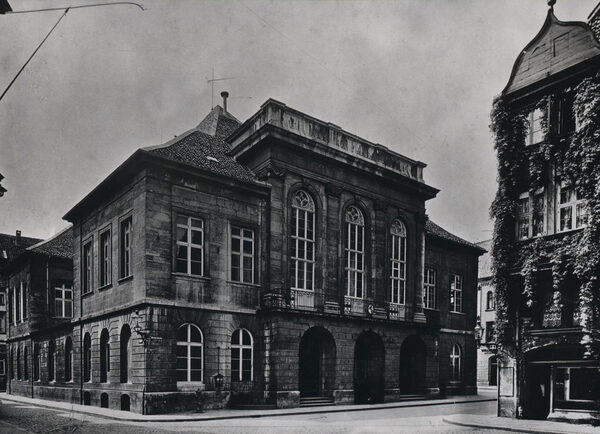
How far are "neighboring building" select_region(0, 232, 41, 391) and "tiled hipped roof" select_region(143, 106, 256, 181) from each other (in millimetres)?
18694

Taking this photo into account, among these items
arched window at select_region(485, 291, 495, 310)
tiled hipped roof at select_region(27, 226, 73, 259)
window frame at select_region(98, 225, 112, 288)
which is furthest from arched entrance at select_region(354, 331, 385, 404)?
arched window at select_region(485, 291, 495, 310)

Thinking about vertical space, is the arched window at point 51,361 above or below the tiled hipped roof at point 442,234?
below

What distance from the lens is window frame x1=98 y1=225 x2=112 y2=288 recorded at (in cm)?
2300

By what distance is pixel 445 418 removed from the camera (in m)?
17.6

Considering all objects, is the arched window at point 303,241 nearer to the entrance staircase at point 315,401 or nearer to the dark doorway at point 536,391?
the entrance staircase at point 315,401

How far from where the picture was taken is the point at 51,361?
1192 inches

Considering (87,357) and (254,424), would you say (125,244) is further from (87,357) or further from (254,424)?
(254,424)

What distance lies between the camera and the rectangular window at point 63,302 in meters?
33.6

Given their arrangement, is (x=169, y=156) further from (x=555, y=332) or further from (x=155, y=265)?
(x=555, y=332)

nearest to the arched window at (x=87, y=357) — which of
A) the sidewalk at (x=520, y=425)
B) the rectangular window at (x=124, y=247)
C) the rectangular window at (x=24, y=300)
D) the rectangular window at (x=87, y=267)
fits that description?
the rectangular window at (x=87, y=267)

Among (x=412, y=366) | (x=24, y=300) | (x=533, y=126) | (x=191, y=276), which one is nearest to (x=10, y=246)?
(x=24, y=300)

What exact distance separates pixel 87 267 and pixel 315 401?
12183mm

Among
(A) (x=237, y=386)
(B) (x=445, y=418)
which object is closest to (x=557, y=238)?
(B) (x=445, y=418)

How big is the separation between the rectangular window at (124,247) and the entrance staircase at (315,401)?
8.90 meters
